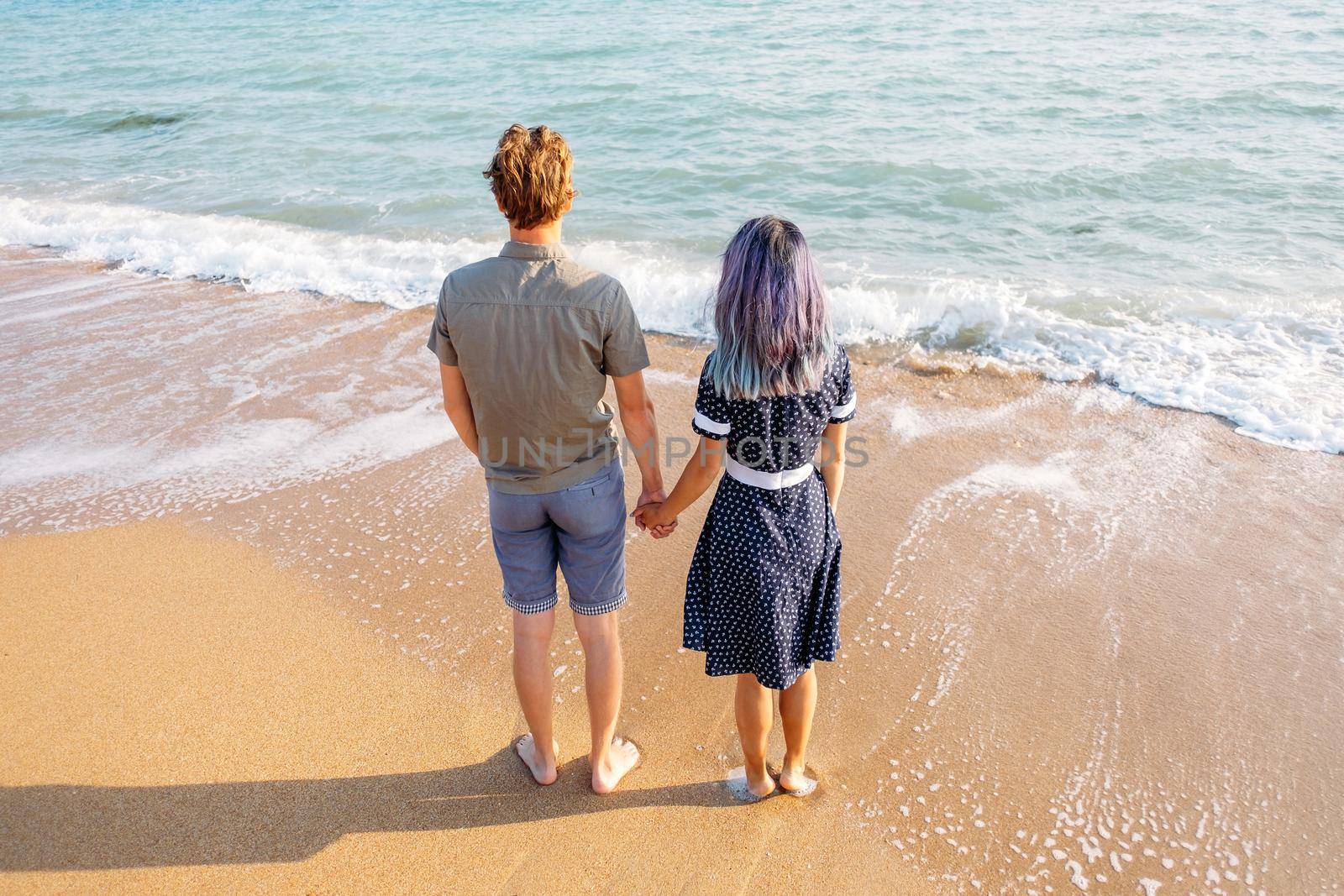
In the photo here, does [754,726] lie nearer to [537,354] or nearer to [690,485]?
[690,485]

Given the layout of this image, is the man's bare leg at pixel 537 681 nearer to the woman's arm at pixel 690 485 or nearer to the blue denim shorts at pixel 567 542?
the blue denim shorts at pixel 567 542

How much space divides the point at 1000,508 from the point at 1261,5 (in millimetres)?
15763

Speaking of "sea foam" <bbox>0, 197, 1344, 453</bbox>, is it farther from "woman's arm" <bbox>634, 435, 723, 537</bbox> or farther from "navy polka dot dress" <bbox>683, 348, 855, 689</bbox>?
"navy polka dot dress" <bbox>683, 348, 855, 689</bbox>

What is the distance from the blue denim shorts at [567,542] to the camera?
2.43 m

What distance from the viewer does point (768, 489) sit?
2350mm

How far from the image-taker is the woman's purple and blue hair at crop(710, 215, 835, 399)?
6.77ft

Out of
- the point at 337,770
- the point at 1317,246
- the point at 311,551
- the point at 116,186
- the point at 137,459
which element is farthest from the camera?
the point at 116,186

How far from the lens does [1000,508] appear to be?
13.6 ft

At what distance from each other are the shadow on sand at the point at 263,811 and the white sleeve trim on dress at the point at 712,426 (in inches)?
50.5

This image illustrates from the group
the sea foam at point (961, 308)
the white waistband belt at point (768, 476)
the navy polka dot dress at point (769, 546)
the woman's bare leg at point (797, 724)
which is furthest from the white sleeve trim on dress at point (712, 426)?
the sea foam at point (961, 308)

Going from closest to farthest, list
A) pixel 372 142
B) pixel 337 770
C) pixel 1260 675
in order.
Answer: pixel 337 770
pixel 1260 675
pixel 372 142

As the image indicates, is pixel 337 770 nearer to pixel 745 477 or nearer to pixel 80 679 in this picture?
pixel 80 679

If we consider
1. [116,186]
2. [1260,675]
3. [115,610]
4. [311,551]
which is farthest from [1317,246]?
[116,186]

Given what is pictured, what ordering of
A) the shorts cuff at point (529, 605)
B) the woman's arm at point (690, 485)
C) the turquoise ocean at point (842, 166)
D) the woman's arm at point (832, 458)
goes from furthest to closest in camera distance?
the turquoise ocean at point (842, 166), the shorts cuff at point (529, 605), the woman's arm at point (832, 458), the woman's arm at point (690, 485)
